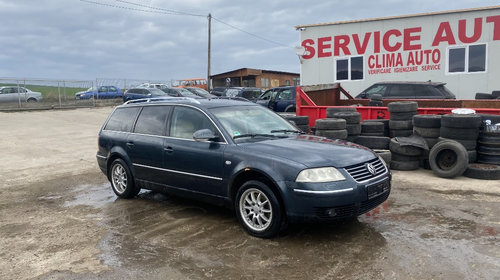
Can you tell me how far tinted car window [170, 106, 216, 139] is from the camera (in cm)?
545

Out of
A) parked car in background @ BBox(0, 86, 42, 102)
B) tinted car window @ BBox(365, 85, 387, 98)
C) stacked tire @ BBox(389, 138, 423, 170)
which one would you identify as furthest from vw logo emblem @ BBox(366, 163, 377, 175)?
parked car in background @ BBox(0, 86, 42, 102)

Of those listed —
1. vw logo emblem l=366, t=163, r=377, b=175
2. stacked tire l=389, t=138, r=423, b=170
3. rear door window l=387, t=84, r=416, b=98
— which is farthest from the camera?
rear door window l=387, t=84, r=416, b=98

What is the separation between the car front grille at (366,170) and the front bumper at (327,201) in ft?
0.30

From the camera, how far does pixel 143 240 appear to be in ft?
15.6

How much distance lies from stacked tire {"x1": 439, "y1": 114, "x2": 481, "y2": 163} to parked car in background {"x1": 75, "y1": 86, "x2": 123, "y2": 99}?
25.4m

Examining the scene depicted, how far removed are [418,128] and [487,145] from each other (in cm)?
125

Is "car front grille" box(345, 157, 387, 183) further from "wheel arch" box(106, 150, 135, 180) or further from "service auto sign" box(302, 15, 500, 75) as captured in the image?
"service auto sign" box(302, 15, 500, 75)

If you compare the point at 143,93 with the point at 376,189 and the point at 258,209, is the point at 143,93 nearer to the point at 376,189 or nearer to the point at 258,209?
the point at 258,209

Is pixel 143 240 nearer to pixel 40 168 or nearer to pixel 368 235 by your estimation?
pixel 368 235

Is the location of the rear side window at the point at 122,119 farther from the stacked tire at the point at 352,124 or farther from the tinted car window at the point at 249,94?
the tinted car window at the point at 249,94

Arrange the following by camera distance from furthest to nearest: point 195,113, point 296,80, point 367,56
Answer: point 296,80 < point 367,56 < point 195,113

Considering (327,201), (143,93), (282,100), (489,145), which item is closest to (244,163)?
(327,201)

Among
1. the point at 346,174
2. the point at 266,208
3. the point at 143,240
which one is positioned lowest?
the point at 143,240

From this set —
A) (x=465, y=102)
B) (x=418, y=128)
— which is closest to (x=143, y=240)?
(x=418, y=128)
